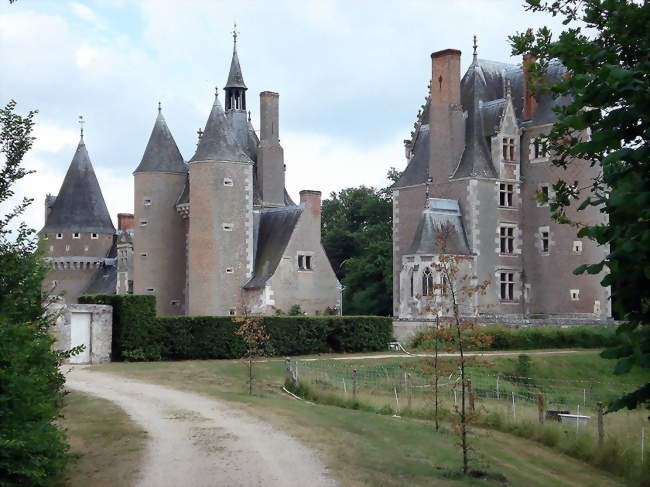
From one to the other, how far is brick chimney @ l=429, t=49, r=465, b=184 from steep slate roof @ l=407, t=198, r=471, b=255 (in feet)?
5.86

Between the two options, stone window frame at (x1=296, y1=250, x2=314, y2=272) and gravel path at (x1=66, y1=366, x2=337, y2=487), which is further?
stone window frame at (x1=296, y1=250, x2=314, y2=272)

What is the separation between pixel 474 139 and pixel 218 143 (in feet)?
40.3

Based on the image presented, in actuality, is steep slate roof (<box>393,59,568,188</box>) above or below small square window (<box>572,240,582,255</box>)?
above

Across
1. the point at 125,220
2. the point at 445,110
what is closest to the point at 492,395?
the point at 445,110

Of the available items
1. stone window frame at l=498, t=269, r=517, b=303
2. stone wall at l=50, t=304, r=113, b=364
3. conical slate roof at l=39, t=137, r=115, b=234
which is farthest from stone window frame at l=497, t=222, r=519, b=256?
conical slate roof at l=39, t=137, r=115, b=234

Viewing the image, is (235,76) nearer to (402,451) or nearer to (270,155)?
(270,155)

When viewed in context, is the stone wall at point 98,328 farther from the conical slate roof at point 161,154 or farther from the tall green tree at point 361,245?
the tall green tree at point 361,245

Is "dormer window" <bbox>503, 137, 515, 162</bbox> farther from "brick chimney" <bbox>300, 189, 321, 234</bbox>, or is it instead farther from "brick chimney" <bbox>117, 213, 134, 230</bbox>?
"brick chimney" <bbox>117, 213, 134, 230</bbox>

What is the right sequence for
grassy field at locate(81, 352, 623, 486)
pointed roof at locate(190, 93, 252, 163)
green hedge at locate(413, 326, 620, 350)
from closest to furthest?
grassy field at locate(81, 352, 623, 486) → green hedge at locate(413, 326, 620, 350) → pointed roof at locate(190, 93, 252, 163)

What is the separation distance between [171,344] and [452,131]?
18.6m

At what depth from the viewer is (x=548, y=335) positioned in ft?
122

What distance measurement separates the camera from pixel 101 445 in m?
14.9

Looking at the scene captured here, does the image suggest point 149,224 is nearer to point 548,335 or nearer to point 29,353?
point 548,335

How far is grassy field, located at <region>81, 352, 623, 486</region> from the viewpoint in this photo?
13.7 metres
